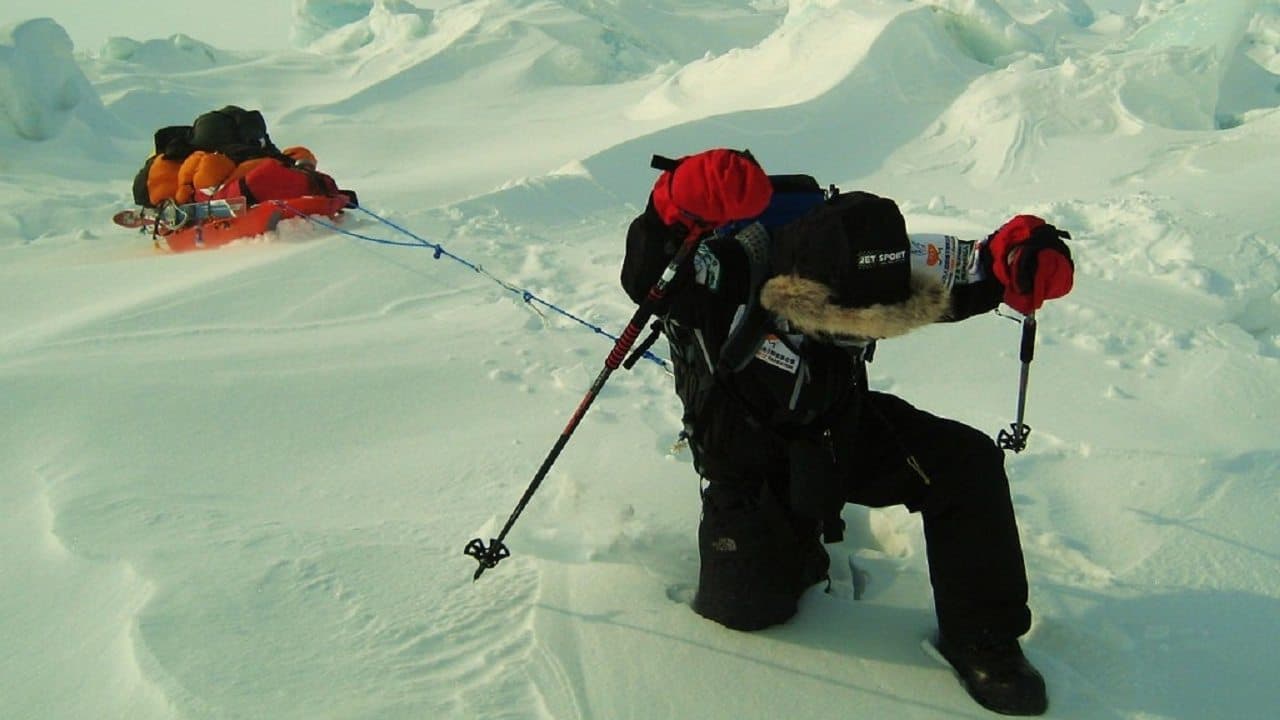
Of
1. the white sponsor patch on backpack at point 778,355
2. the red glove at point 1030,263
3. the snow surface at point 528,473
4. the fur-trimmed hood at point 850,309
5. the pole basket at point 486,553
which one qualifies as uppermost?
the red glove at point 1030,263

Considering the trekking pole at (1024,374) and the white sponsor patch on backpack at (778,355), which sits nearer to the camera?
the white sponsor patch on backpack at (778,355)

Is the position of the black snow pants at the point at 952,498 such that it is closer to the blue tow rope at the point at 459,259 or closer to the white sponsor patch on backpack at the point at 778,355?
the white sponsor patch on backpack at the point at 778,355

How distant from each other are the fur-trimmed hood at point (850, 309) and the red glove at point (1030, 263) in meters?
0.13

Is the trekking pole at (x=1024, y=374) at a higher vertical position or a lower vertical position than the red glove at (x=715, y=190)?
lower

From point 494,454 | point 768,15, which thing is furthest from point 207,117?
point 768,15

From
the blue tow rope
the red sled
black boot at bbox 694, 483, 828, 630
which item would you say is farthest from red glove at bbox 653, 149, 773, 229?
the red sled

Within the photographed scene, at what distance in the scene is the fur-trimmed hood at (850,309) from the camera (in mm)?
1826

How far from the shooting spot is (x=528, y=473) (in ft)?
8.83

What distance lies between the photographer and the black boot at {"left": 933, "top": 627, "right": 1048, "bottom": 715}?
176cm

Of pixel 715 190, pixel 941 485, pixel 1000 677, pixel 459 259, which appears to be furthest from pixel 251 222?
pixel 1000 677

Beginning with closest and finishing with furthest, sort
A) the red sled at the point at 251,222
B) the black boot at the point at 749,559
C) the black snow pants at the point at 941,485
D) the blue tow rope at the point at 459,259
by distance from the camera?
the black snow pants at the point at 941,485
the black boot at the point at 749,559
the blue tow rope at the point at 459,259
the red sled at the point at 251,222

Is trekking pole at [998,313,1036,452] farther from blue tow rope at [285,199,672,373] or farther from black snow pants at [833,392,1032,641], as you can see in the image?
blue tow rope at [285,199,672,373]

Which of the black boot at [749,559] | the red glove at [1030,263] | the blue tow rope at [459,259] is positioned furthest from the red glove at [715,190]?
the blue tow rope at [459,259]

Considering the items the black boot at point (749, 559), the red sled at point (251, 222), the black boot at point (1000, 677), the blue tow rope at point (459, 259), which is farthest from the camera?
the red sled at point (251, 222)
